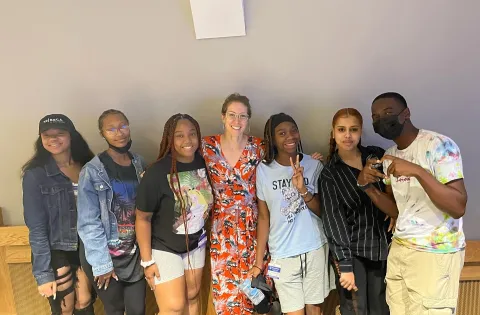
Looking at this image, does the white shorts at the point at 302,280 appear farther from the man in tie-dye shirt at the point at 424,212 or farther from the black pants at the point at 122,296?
the black pants at the point at 122,296

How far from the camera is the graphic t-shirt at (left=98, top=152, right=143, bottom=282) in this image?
1.80m

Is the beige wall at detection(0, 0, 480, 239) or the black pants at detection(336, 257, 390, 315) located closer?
the black pants at detection(336, 257, 390, 315)

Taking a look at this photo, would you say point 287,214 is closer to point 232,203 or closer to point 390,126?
point 232,203

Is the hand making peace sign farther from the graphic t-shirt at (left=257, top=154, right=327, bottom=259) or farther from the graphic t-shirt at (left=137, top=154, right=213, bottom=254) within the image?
the graphic t-shirt at (left=137, top=154, right=213, bottom=254)

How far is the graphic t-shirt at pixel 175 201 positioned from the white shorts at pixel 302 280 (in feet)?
1.39

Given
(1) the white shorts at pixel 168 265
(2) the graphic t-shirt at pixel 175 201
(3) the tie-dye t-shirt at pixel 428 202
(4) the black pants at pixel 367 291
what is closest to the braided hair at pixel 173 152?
(2) the graphic t-shirt at pixel 175 201

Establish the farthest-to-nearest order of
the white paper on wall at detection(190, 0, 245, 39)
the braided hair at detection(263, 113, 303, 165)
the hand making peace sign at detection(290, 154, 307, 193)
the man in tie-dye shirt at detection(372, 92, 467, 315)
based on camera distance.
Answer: the white paper on wall at detection(190, 0, 245, 39) → the braided hair at detection(263, 113, 303, 165) → the hand making peace sign at detection(290, 154, 307, 193) → the man in tie-dye shirt at detection(372, 92, 467, 315)

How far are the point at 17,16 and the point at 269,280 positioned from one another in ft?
6.12

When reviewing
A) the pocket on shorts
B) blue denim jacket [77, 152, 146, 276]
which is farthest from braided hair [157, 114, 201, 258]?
the pocket on shorts

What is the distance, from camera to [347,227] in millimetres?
1745

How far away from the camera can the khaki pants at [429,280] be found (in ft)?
4.99

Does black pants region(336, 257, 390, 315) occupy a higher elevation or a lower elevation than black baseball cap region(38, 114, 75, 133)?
lower

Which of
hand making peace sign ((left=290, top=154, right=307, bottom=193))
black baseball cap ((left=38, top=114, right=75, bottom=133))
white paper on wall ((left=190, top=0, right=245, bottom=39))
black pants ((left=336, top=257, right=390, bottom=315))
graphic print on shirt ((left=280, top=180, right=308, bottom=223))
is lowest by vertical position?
black pants ((left=336, top=257, right=390, bottom=315))

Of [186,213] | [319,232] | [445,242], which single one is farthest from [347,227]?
[186,213]
